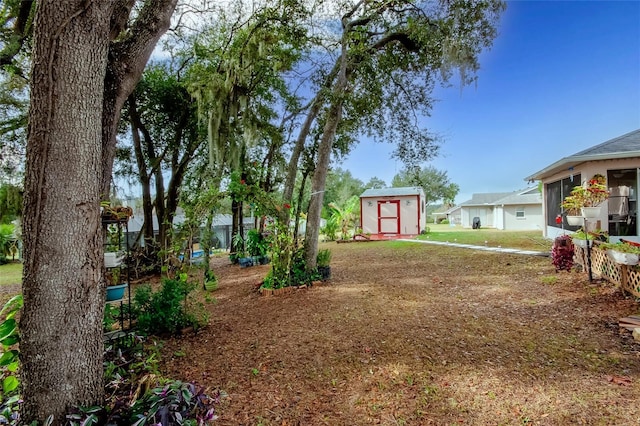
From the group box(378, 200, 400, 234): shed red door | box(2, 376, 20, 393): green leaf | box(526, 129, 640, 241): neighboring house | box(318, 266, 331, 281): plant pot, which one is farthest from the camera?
box(378, 200, 400, 234): shed red door

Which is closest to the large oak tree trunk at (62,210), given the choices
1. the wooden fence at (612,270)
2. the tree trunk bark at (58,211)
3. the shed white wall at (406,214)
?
the tree trunk bark at (58,211)

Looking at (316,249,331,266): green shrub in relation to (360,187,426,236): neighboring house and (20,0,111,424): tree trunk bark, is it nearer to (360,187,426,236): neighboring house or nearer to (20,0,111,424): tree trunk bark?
(20,0,111,424): tree trunk bark

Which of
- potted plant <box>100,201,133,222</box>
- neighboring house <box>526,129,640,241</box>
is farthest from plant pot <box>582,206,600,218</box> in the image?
potted plant <box>100,201,133,222</box>

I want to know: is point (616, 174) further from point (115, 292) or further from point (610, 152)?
point (115, 292)

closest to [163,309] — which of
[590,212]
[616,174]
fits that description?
[590,212]

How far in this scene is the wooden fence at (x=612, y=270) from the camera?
4305 mm

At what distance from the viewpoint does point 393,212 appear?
60.1 ft

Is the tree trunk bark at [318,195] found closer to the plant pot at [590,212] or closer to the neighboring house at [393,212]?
the plant pot at [590,212]

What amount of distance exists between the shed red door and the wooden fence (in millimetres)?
11935

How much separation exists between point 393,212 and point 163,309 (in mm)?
16050

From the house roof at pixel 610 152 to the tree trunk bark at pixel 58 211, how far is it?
1027cm

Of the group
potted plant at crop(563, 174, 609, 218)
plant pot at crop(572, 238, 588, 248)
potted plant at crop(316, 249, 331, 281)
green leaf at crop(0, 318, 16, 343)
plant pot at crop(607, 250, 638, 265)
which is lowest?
potted plant at crop(316, 249, 331, 281)

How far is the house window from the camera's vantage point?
9.34 m

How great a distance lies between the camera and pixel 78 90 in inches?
65.6
